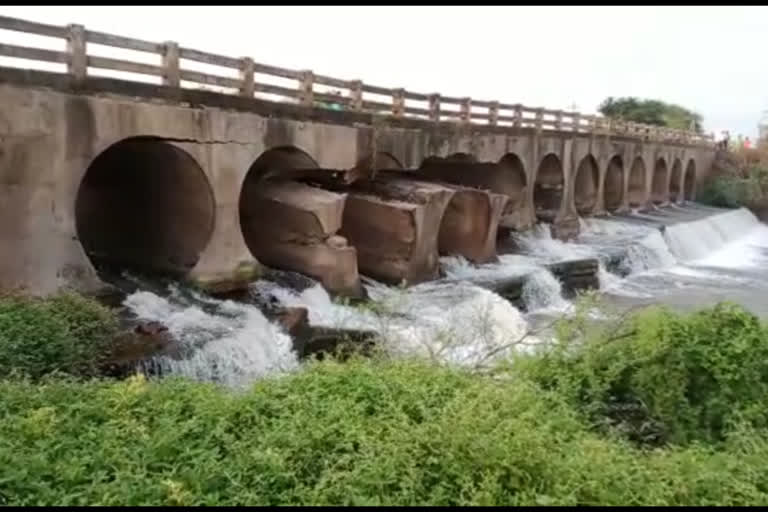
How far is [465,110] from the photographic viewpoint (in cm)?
1961

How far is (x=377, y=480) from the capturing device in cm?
458

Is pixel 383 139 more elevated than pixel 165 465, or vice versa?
pixel 383 139

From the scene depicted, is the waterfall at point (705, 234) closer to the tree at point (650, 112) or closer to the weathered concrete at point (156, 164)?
the weathered concrete at point (156, 164)

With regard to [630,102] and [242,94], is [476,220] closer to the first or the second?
[242,94]

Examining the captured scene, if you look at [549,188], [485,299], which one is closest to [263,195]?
[485,299]

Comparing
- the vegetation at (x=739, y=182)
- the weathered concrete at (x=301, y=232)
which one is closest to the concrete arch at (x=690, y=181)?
the vegetation at (x=739, y=182)

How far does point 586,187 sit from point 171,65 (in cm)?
2203

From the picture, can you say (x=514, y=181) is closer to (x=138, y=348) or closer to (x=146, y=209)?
(x=146, y=209)

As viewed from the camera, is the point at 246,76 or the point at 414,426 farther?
the point at 246,76

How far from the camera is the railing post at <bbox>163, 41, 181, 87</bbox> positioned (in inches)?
440

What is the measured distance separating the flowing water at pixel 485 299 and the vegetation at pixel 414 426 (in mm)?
1240

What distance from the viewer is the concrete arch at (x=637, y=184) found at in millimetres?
34844

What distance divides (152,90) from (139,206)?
3.04 meters

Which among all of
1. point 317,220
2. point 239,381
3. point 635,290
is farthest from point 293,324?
point 635,290
